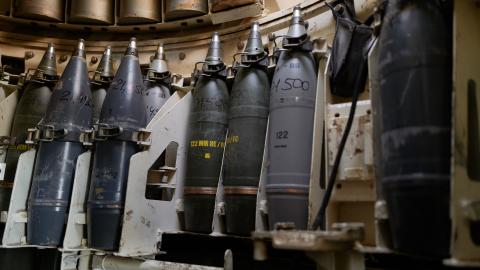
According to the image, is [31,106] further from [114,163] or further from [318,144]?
[318,144]

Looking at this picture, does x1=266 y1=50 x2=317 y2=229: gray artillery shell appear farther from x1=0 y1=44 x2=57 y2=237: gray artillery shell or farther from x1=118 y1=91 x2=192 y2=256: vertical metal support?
x1=0 y1=44 x2=57 y2=237: gray artillery shell

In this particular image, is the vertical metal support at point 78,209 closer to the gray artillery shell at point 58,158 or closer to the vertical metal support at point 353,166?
the gray artillery shell at point 58,158

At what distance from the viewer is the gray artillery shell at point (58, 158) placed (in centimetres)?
197

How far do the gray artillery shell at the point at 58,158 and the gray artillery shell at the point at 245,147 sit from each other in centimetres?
82

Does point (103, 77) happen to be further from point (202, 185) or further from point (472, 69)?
point (472, 69)

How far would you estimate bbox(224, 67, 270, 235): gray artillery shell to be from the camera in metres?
1.72

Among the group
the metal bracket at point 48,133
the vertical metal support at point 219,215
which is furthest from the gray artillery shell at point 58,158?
the vertical metal support at point 219,215

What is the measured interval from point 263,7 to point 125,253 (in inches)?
58.1

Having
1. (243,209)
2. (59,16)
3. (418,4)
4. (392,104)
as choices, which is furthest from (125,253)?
(59,16)

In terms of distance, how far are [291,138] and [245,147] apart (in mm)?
244

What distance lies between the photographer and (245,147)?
1.75 meters

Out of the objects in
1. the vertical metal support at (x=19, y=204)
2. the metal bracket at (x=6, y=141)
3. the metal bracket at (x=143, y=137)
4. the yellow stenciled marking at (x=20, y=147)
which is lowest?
the vertical metal support at (x=19, y=204)

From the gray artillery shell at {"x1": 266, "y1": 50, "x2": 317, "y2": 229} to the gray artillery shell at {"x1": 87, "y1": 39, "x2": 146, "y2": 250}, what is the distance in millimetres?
707

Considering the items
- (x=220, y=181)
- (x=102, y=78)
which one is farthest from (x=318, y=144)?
(x=102, y=78)
